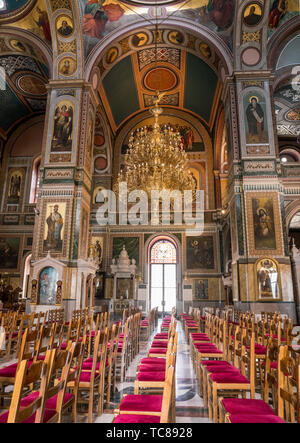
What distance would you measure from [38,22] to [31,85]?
4344mm

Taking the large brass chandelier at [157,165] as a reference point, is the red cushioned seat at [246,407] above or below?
below

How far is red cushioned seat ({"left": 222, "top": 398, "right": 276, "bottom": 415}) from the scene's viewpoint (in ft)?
7.30

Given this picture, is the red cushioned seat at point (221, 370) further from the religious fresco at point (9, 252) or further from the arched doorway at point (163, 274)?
the religious fresco at point (9, 252)

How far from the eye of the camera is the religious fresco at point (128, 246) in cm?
1872

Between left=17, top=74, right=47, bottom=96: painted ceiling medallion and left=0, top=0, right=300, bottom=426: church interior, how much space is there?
10 centimetres

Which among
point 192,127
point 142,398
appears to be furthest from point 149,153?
point 192,127

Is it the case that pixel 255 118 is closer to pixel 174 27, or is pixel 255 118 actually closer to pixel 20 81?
pixel 174 27

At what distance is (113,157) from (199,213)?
21.8 ft

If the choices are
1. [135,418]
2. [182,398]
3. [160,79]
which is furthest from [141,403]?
[160,79]

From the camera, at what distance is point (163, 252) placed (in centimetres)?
1952

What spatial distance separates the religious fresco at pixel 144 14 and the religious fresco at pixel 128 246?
10.3 metres

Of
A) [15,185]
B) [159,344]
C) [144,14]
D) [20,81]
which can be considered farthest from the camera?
[15,185]

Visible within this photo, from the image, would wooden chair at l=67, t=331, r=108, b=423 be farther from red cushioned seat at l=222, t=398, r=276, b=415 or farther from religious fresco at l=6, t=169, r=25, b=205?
religious fresco at l=6, t=169, r=25, b=205

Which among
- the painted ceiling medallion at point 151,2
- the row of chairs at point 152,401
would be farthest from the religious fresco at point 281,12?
the row of chairs at point 152,401
